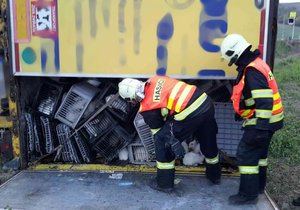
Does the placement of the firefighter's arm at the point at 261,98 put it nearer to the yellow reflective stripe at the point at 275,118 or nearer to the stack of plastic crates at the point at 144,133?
the yellow reflective stripe at the point at 275,118

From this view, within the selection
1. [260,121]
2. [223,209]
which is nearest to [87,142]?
[223,209]

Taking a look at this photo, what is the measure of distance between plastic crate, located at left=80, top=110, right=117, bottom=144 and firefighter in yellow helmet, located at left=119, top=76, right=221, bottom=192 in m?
1.01

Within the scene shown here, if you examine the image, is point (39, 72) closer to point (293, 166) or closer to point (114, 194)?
point (114, 194)

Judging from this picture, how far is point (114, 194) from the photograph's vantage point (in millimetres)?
4676

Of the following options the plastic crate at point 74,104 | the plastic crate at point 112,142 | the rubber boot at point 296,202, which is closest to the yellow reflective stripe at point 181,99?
the plastic crate at point 112,142

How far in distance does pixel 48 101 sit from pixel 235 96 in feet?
8.85

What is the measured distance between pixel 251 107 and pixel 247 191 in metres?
0.88

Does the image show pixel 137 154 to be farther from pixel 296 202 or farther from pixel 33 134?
pixel 296 202

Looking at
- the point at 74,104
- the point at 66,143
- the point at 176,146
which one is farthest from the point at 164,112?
the point at 66,143

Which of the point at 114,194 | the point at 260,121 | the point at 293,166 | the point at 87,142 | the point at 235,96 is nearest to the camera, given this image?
the point at 260,121

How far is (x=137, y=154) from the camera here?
5633 mm

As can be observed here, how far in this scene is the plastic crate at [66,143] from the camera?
5.59 metres

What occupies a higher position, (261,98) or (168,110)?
(261,98)

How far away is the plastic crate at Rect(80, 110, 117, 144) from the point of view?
553 cm
